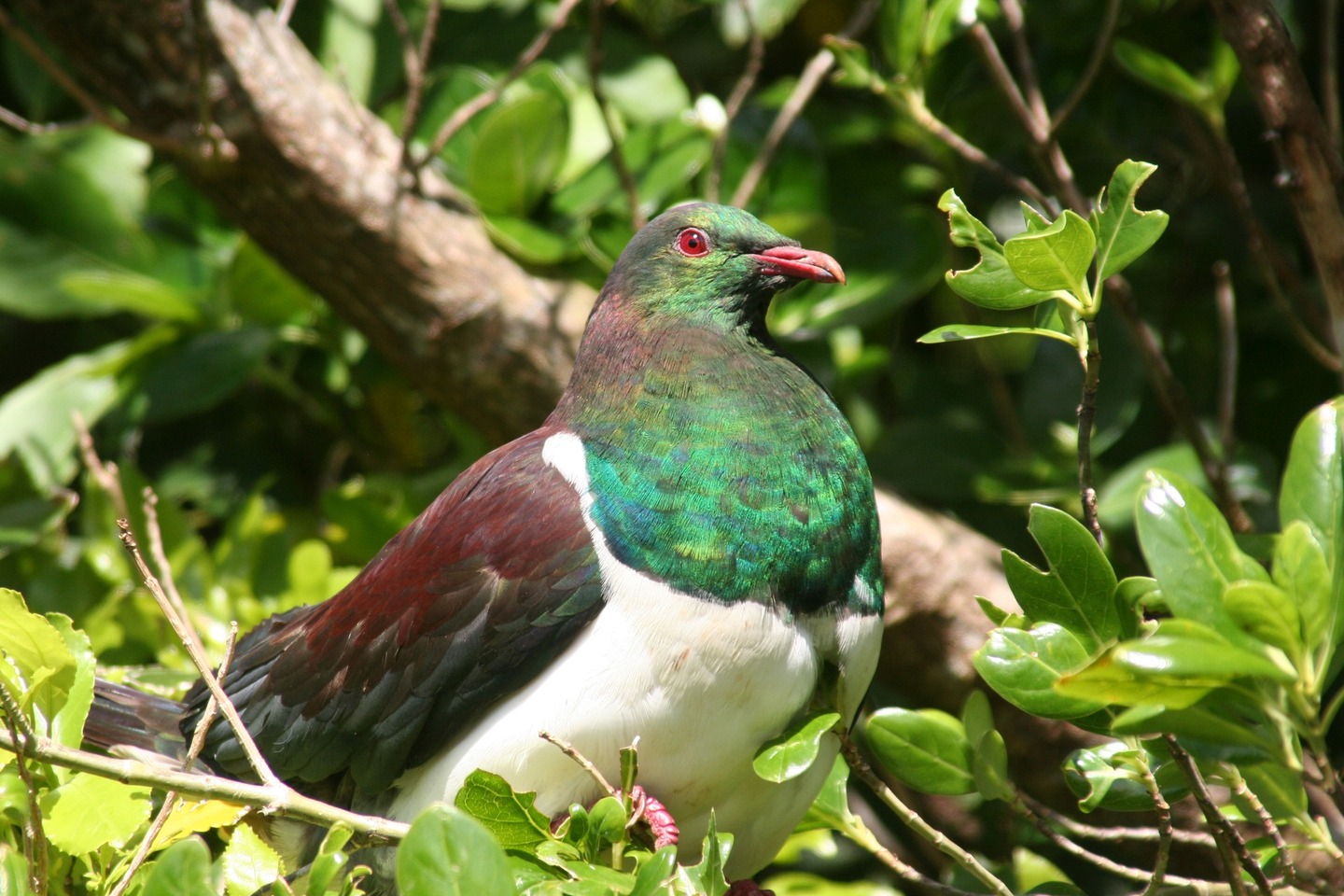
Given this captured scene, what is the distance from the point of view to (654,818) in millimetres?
1719

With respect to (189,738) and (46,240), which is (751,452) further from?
(46,240)

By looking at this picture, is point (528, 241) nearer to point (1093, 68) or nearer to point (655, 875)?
point (1093, 68)

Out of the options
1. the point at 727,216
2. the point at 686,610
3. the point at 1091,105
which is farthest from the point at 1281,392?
the point at 686,610

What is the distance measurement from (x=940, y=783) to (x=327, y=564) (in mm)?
1341

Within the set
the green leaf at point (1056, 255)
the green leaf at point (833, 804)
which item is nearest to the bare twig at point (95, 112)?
the green leaf at point (833, 804)

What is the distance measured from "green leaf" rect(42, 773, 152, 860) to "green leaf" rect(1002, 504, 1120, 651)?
0.99 metres

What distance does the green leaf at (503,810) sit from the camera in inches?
58.5

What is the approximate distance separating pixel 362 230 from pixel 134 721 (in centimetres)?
99

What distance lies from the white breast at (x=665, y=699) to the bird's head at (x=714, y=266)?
399mm

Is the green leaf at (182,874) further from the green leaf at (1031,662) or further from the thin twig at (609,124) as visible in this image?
the thin twig at (609,124)

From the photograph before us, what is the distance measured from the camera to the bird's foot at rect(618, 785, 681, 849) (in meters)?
1.71

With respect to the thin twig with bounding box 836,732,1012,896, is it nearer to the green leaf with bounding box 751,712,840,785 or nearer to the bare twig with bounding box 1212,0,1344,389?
the green leaf with bounding box 751,712,840,785

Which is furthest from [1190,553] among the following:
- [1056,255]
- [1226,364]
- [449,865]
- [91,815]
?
[1226,364]

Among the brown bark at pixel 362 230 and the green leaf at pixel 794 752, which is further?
the brown bark at pixel 362 230
